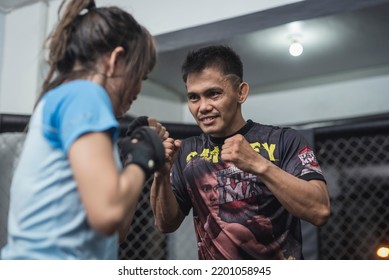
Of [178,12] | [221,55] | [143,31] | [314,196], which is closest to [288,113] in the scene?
[178,12]

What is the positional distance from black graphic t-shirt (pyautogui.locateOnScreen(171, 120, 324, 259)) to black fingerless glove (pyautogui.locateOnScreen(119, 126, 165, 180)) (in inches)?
19.0

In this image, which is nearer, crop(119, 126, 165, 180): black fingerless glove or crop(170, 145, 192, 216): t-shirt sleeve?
crop(119, 126, 165, 180): black fingerless glove

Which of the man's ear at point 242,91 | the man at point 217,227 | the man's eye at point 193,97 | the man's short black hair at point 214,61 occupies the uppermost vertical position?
the man's short black hair at point 214,61

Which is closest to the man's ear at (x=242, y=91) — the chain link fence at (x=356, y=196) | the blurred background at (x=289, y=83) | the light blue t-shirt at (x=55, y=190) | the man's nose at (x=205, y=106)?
the man's nose at (x=205, y=106)

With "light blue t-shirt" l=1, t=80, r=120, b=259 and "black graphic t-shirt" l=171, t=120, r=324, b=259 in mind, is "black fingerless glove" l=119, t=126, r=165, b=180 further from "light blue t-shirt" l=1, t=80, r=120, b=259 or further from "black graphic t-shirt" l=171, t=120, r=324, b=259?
"black graphic t-shirt" l=171, t=120, r=324, b=259

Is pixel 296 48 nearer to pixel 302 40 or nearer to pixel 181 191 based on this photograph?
pixel 302 40

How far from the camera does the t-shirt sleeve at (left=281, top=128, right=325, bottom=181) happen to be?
1092mm

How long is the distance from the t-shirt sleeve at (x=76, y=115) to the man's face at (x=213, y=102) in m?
0.56

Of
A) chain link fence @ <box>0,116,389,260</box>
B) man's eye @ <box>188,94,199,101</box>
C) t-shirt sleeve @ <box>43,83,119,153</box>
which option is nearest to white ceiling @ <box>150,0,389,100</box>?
chain link fence @ <box>0,116,389,260</box>

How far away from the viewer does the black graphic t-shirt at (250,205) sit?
3.72 ft

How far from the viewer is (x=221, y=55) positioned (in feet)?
4.15

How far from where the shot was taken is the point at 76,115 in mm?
609

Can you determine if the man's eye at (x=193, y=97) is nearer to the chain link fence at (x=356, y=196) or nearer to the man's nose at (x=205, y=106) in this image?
the man's nose at (x=205, y=106)
